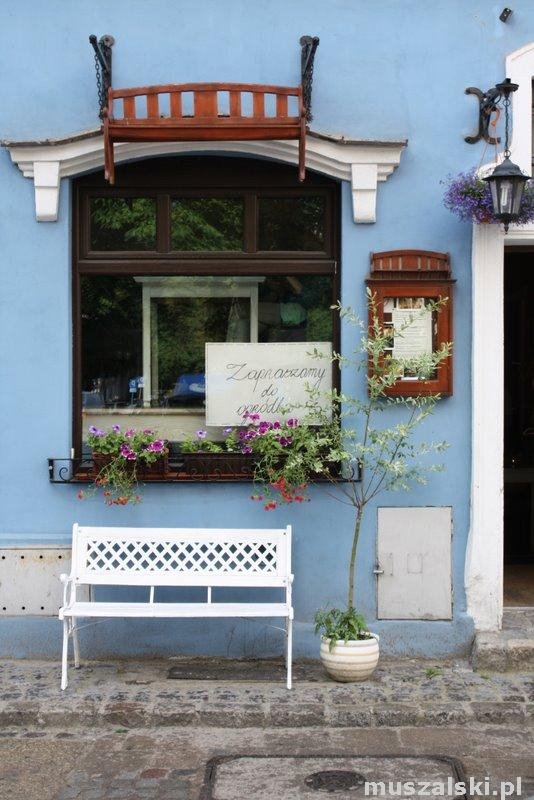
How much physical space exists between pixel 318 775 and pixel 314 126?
4.27 metres

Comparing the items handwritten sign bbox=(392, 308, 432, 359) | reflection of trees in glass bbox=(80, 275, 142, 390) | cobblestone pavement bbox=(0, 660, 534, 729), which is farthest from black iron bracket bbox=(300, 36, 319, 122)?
cobblestone pavement bbox=(0, 660, 534, 729)

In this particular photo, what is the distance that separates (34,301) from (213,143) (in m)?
1.65

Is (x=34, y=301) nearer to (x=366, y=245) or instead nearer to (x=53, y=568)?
(x=53, y=568)

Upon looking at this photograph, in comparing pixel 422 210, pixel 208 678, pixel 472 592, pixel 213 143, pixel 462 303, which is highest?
pixel 213 143

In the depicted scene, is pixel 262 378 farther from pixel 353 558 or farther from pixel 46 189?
pixel 46 189

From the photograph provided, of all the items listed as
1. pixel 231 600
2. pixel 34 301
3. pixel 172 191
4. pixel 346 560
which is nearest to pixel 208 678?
pixel 231 600

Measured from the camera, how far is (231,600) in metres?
7.39

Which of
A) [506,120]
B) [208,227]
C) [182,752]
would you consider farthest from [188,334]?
[182,752]

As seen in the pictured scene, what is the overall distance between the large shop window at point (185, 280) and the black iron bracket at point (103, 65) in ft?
1.93

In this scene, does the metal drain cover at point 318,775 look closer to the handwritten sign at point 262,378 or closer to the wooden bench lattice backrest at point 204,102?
the handwritten sign at point 262,378

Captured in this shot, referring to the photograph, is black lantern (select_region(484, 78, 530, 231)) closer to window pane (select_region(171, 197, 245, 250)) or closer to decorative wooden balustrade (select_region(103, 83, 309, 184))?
decorative wooden balustrade (select_region(103, 83, 309, 184))

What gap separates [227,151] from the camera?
24.1 feet

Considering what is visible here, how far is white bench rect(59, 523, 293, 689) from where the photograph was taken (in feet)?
22.6

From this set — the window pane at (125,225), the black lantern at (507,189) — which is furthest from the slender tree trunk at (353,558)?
the window pane at (125,225)
